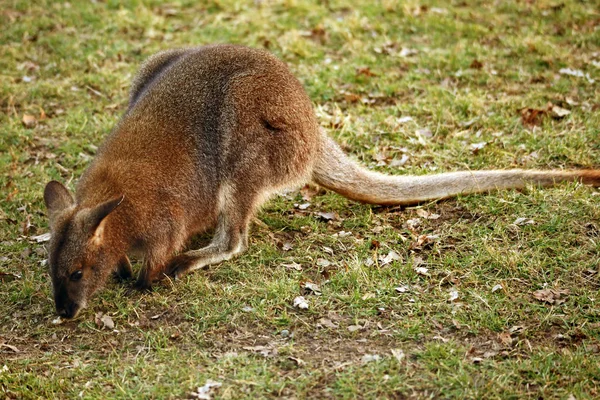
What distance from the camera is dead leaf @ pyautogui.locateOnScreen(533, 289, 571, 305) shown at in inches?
179

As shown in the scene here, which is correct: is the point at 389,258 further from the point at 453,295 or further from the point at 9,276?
the point at 9,276

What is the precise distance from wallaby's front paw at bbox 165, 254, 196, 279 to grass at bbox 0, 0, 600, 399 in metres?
0.13

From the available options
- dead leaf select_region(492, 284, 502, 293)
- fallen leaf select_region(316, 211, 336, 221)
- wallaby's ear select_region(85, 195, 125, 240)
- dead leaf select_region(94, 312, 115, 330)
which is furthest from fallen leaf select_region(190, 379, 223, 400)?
fallen leaf select_region(316, 211, 336, 221)

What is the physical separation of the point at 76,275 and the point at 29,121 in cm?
311

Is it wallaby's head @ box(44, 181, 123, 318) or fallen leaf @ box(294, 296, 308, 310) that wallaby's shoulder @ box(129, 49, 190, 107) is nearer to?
wallaby's head @ box(44, 181, 123, 318)

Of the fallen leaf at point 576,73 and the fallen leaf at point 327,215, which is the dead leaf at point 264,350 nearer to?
the fallen leaf at point 327,215

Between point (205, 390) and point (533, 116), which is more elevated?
point (533, 116)

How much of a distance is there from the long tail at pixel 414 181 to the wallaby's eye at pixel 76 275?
75.7 inches

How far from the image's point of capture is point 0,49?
8.38 m

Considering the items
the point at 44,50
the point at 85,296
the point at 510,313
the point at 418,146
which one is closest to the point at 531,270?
the point at 510,313

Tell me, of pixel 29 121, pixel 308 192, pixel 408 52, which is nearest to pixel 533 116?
pixel 408 52

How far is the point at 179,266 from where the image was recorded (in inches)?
202

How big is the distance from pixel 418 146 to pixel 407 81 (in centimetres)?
124

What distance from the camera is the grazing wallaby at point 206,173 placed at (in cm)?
473
